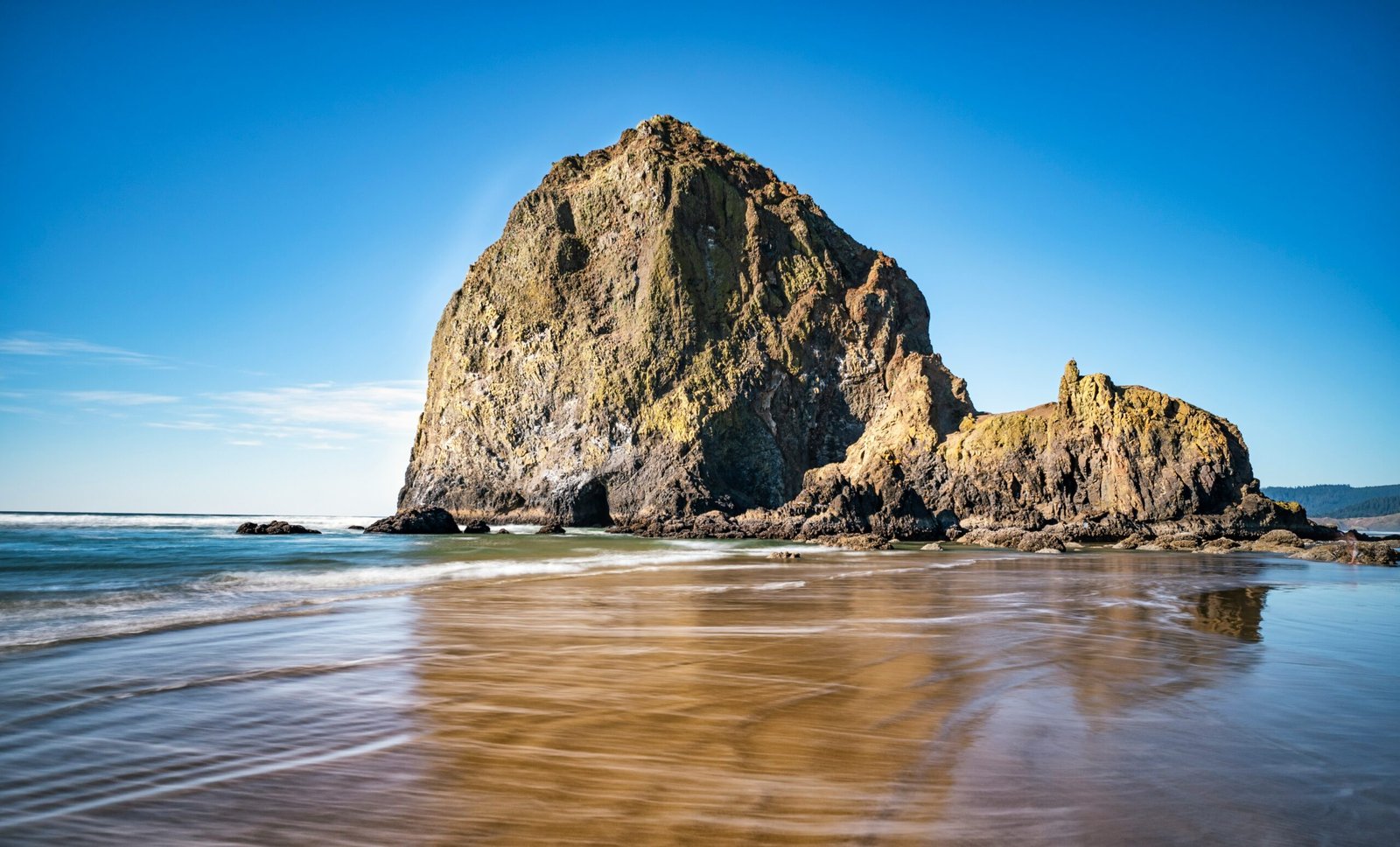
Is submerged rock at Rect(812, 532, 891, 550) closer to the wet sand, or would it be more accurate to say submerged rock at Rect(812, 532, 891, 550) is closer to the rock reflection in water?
the rock reflection in water

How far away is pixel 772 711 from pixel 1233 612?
23.9 ft

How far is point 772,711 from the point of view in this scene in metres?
4.32

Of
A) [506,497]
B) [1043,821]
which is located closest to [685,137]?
[506,497]

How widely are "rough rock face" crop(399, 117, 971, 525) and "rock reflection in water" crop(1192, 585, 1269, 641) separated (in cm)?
3682

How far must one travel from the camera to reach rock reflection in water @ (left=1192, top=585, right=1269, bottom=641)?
7.41m

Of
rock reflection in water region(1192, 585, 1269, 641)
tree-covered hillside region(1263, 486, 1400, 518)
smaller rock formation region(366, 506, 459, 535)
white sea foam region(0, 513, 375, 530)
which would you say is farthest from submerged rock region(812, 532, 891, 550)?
tree-covered hillside region(1263, 486, 1400, 518)

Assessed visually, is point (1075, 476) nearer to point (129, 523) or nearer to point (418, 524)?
point (418, 524)

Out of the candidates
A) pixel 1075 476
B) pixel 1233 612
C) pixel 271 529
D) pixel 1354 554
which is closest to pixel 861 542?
pixel 1354 554

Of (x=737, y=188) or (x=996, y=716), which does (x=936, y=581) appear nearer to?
(x=996, y=716)

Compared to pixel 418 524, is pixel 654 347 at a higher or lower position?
higher

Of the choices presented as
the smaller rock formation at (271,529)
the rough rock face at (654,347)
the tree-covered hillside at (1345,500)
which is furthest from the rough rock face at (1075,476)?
the tree-covered hillside at (1345,500)

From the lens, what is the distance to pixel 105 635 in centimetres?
730

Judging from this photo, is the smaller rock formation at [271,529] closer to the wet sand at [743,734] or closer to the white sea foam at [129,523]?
the white sea foam at [129,523]

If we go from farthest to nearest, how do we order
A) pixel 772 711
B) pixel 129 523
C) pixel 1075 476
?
pixel 129 523 → pixel 1075 476 → pixel 772 711
